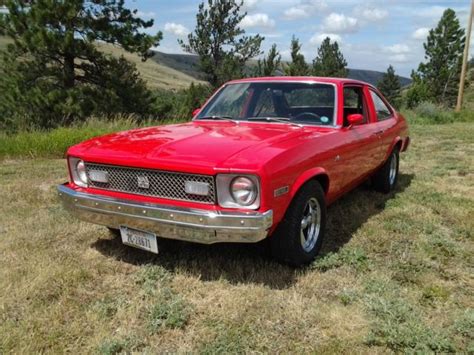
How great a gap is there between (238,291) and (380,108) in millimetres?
3592

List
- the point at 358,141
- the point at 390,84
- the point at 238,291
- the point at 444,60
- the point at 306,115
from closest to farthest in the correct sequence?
1. the point at 238,291
2. the point at 306,115
3. the point at 358,141
4. the point at 444,60
5. the point at 390,84

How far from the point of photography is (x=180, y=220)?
305 centimetres

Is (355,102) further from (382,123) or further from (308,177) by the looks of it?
(308,177)

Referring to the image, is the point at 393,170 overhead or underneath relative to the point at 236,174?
underneath

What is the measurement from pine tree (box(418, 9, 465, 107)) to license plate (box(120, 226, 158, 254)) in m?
56.9

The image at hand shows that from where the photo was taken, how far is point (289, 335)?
8.84 ft

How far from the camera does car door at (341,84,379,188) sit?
4266 millimetres

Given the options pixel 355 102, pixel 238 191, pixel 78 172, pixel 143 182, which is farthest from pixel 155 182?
pixel 355 102

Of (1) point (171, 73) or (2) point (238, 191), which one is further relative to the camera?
(1) point (171, 73)

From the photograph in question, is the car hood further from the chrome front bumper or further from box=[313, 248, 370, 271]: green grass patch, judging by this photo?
box=[313, 248, 370, 271]: green grass patch

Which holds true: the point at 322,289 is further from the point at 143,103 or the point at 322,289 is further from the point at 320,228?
the point at 143,103

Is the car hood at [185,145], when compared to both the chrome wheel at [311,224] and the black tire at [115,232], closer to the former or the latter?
the chrome wheel at [311,224]

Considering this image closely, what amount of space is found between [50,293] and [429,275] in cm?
284

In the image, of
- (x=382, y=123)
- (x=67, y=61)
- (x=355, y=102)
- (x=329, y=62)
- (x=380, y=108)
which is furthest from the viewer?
(x=329, y=62)
